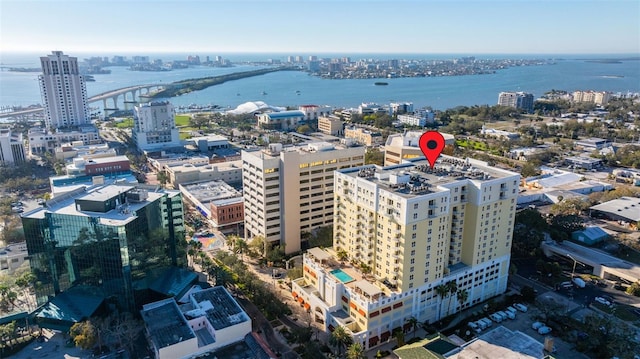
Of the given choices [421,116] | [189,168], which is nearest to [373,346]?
[189,168]

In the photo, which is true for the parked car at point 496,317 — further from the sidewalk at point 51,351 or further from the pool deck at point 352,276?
the sidewalk at point 51,351

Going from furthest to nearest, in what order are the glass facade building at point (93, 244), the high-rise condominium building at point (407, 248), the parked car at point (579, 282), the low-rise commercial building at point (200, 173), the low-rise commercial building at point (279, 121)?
the low-rise commercial building at point (279, 121) → the low-rise commercial building at point (200, 173) → the parked car at point (579, 282) → the glass facade building at point (93, 244) → the high-rise condominium building at point (407, 248)

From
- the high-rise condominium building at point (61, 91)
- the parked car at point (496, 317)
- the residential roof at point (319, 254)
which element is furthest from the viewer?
the high-rise condominium building at point (61, 91)

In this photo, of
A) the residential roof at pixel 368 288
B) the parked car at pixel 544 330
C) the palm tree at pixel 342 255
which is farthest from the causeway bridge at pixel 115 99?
the parked car at pixel 544 330

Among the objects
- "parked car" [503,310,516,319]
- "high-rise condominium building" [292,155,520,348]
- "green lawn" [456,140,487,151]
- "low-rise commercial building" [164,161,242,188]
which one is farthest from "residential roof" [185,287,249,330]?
"green lawn" [456,140,487,151]

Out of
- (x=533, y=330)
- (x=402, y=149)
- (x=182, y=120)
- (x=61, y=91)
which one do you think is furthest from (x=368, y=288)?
(x=182, y=120)

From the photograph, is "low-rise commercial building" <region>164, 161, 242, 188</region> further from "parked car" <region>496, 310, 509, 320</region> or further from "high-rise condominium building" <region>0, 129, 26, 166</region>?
"parked car" <region>496, 310, 509, 320</region>

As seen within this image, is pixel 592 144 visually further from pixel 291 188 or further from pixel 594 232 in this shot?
pixel 291 188
